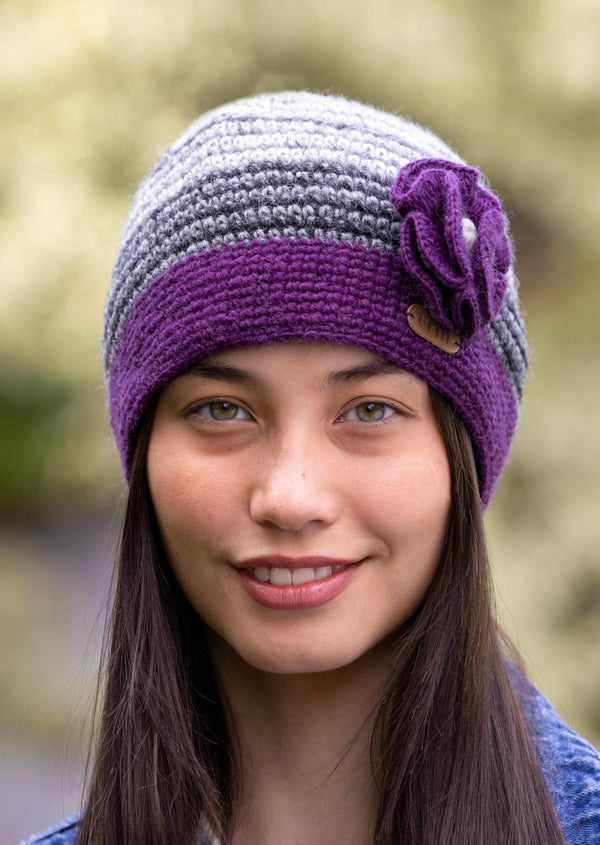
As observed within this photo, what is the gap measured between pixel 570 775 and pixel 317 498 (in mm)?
623

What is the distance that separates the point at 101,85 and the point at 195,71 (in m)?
0.27

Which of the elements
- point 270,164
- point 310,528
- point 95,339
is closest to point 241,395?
point 310,528

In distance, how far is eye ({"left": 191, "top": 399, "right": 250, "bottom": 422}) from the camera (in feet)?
4.84

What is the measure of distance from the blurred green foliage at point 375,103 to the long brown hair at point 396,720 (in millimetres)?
1179

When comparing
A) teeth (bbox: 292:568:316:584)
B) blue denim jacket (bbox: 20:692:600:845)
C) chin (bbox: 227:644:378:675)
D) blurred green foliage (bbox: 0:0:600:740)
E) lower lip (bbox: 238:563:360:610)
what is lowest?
blue denim jacket (bbox: 20:692:600:845)

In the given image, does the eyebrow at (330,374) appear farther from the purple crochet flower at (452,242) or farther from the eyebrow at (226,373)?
the purple crochet flower at (452,242)

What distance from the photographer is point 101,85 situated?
292cm

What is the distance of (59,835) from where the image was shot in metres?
1.80

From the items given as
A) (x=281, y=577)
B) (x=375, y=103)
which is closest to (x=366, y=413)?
(x=281, y=577)

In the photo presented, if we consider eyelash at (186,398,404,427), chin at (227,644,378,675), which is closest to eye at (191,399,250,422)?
eyelash at (186,398,404,427)

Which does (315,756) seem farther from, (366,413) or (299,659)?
(366,413)

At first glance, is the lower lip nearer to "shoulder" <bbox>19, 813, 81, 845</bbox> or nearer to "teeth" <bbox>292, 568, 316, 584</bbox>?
"teeth" <bbox>292, 568, 316, 584</bbox>

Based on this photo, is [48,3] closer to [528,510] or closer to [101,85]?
[101,85]

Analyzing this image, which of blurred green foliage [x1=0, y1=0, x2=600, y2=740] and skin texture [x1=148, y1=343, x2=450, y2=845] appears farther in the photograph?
blurred green foliage [x1=0, y1=0, x2=600, y2=740]
